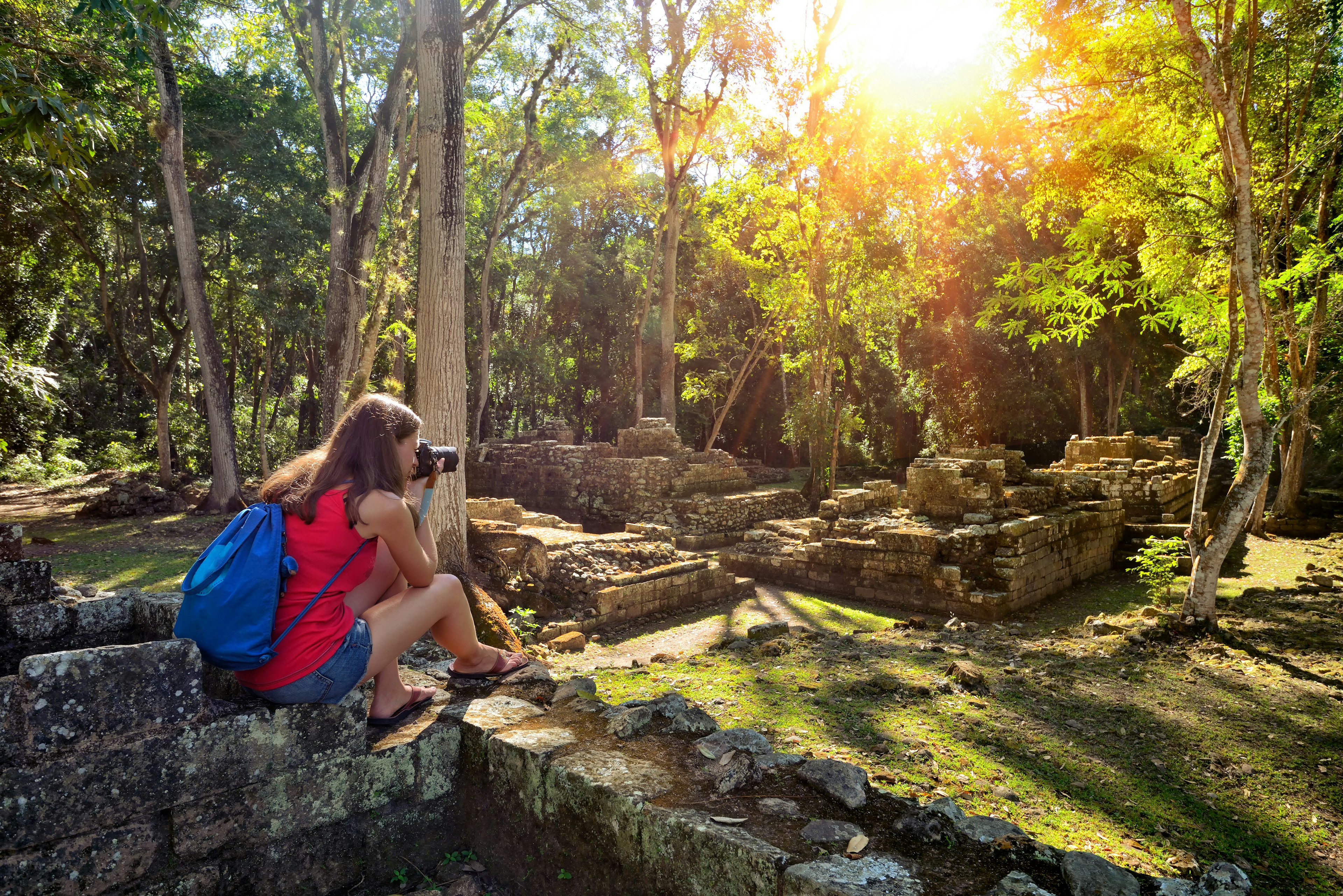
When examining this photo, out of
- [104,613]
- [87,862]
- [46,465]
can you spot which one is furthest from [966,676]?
[46,465]

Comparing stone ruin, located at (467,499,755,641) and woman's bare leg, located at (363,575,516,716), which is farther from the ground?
woman's bare leg, located at (363,575,516,716)

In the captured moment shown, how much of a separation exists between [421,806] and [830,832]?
157 cm

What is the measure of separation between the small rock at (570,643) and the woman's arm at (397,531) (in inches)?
193

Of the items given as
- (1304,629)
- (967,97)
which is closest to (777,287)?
(967,97)

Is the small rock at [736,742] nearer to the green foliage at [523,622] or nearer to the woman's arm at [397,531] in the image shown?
the woman's arm at [397,531]

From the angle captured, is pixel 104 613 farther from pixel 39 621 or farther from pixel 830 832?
pixel 830 832

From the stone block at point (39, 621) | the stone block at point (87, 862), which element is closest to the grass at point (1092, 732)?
the stone block at point (87, 862)

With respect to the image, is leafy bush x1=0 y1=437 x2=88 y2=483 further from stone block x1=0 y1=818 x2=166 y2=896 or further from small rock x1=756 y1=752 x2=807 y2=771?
small rock x1=756 y1=752 x2=807 y2=771

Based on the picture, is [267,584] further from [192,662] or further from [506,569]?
[506,569]

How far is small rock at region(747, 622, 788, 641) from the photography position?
23.9 feet

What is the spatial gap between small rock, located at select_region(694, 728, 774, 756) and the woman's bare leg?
1134 millimetres

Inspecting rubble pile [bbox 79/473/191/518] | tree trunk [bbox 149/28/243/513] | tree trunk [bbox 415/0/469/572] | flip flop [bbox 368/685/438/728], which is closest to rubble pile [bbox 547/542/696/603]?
tree trunk [bbox 415/0/469/572]

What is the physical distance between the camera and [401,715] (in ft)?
9.41

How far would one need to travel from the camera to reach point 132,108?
1327 cm
